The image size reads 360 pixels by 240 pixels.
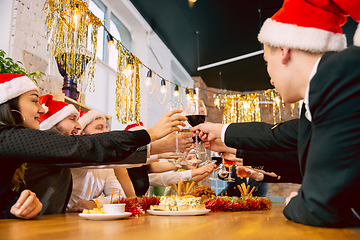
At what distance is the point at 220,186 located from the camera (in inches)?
311

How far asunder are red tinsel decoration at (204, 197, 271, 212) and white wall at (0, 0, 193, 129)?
256cm

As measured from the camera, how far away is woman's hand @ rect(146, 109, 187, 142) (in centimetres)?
133

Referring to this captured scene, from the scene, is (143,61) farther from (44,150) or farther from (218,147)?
(44,150)

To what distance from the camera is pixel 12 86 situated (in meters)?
1.49

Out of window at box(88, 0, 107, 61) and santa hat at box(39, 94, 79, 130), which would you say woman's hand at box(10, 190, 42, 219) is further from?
window at box(88, 0, 107, 61)

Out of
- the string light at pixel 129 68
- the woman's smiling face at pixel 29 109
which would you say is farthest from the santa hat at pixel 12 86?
the string light at pixel 129 68

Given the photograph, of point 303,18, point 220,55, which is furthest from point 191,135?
point 220,55

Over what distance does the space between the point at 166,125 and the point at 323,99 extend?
778 mm

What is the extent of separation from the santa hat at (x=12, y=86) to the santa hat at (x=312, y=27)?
4.34 feet

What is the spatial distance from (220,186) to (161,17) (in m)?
4.77

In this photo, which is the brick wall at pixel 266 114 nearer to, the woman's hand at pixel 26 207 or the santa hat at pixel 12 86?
the santa hat at pixel 12 86

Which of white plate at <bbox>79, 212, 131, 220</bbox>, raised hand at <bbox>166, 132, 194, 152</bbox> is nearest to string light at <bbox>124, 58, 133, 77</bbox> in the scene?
raised hand at <bbox>166, 132, 194, 152</bbox>

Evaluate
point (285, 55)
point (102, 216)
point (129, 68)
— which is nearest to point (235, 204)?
point (102, 216)

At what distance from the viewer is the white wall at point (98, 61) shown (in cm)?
291
